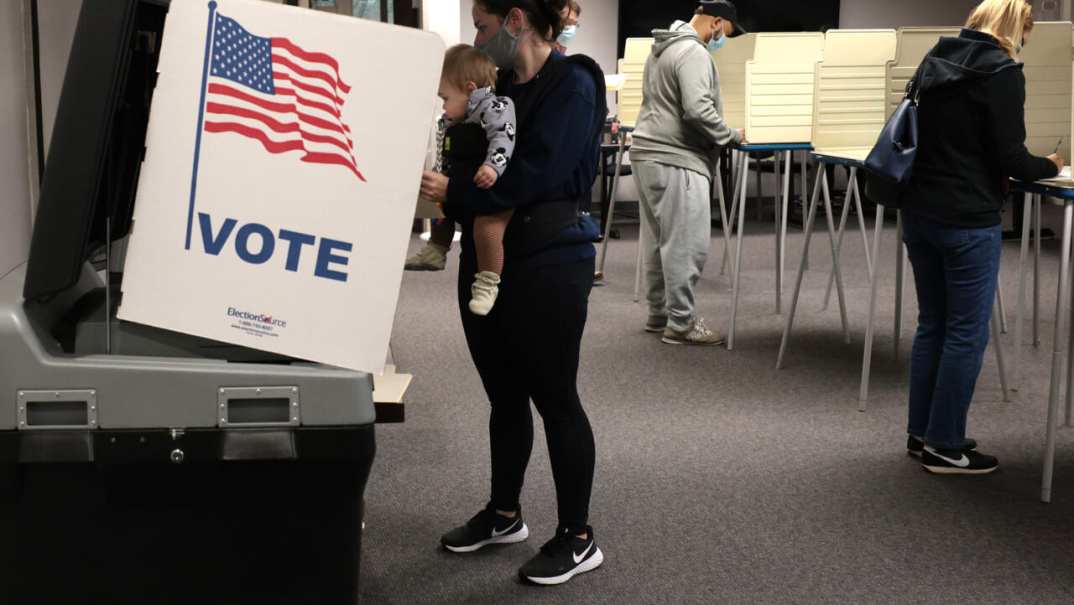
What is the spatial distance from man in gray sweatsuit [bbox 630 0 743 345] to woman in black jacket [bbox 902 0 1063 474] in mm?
1746

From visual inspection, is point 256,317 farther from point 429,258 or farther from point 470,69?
point 429,258

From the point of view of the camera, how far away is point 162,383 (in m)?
1.56

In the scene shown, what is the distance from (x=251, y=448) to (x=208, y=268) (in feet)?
0.82

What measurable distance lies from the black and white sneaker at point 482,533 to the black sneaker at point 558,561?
189 mm

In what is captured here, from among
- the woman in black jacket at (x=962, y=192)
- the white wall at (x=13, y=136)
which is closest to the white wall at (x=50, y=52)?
the white wall at (x=13, y=136)

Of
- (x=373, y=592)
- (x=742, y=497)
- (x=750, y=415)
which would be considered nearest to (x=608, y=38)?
(x=750, y=415)

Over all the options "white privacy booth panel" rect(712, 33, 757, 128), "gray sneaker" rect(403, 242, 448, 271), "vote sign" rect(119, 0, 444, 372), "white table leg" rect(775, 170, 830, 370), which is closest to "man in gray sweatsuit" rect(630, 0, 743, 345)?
"white table leg" rect(775, 170, 830, 370)

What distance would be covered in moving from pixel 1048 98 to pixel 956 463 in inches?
71.2

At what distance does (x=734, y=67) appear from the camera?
774cm

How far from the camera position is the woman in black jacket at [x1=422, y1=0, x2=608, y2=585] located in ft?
8.01

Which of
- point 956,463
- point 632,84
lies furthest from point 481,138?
point 632,84

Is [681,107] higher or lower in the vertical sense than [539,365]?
higher

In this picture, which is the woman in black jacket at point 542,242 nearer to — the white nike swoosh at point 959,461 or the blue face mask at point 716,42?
the white nike swoosh at point 959,461

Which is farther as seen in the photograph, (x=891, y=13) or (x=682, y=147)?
(x=891, y=13)
